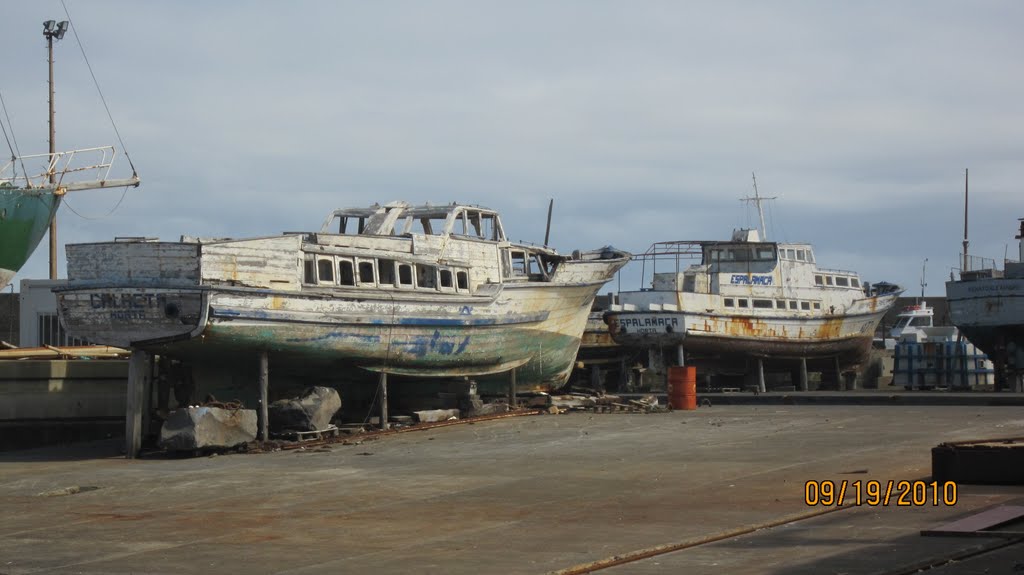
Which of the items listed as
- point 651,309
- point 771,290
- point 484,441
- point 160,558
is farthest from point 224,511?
point 771,290

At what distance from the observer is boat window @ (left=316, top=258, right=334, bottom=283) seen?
68.6 feet

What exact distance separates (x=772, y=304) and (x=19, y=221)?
2585 centimetres

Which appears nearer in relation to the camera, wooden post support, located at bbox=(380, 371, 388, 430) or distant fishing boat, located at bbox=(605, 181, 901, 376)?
wooden post support, located at bbox=(380, 371, 388, 430)

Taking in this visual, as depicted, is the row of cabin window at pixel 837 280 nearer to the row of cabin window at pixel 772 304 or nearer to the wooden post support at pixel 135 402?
the row of cabin window at pixel 772 304

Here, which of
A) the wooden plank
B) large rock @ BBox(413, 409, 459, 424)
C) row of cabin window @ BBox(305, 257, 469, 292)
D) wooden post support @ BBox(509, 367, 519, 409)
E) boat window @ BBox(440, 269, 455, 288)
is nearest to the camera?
the wooden plank

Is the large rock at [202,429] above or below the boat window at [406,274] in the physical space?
below

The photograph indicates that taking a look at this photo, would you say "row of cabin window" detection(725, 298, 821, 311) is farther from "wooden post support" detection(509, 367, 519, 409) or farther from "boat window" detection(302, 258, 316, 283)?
"boat window" detection(302, 258, 316, 283)

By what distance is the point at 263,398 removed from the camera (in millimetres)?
19594

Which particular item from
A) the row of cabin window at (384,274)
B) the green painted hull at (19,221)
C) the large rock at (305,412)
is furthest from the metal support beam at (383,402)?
the green painted hull at (19,221)

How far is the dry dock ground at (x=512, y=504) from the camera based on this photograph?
8.82 metres

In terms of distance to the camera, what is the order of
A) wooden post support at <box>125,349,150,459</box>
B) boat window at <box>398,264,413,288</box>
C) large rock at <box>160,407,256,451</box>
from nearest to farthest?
large rock at <box>160,407,256,451</box>, wooden post support at <box>125,349,150,459</box>, boat window at <box>398,264,413,288</box>

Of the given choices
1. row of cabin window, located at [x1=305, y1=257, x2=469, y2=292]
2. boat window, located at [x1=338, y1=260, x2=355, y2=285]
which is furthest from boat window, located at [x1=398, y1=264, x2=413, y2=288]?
boat window, located at [x1=338, y1=260, x2=355, y2=285]

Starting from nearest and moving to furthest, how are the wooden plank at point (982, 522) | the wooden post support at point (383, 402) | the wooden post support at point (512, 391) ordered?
the wooden plank at point (982, 522), the wooden post support at point (383, 402), the wooden post support at point (512, 391)
